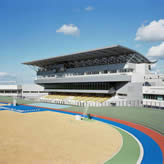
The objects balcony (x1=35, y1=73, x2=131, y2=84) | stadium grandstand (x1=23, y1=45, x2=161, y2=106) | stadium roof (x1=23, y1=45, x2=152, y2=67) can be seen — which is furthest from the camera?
stadium roof (x1=23, y1=45, x2=152, y2=67)

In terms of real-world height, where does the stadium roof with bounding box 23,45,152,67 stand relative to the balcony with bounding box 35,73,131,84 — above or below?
above

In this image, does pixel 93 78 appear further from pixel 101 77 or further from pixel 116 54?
pixel 116 54

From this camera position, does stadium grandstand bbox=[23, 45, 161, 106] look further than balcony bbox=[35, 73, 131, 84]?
No

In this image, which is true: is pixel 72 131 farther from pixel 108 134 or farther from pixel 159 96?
pixel 159 96

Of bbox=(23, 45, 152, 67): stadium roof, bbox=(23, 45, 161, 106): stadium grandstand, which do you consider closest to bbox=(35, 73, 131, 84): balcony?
bbox=(23, 45, 161, 106): stadium grandstand

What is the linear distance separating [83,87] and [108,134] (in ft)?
119

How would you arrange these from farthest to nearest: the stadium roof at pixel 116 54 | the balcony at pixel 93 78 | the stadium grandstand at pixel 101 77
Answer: the stadium roof at pixel 116 54 → the balcony at pixel 93 78 → the stadium grandstand at pixel 101 77

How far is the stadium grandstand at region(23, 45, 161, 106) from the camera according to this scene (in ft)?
135

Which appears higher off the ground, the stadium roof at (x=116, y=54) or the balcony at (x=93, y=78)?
the stadium roof at (x=116, y=54)

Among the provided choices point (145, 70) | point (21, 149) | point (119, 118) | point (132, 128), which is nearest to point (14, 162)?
point (21, 149)

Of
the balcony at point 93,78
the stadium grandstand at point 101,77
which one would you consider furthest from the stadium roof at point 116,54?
the balcony at point 93,78

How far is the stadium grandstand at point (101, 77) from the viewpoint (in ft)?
135

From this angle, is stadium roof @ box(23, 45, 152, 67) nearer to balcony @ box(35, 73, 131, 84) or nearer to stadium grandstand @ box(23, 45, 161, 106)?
stadium grandstand @ box(23, 45, 161, 106)

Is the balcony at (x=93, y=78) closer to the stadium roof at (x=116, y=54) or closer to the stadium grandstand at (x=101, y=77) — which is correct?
the stadium grandstand at (x=101, y=77)
